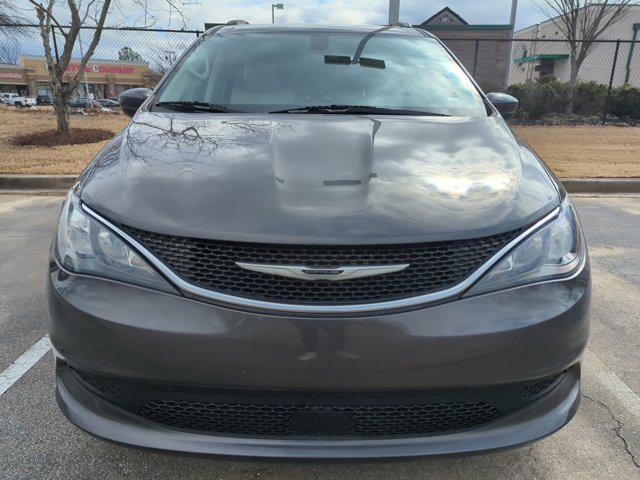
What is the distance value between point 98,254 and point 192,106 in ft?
3.90

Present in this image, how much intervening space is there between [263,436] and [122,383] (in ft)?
1.44

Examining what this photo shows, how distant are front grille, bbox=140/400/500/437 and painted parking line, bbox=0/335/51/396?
128 centimetres

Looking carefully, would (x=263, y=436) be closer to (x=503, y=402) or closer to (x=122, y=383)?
(x=122, y=383)

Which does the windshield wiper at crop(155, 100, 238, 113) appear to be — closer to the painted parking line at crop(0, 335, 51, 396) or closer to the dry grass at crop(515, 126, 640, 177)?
the painted parking line at crop(0, 335, 51, 396)

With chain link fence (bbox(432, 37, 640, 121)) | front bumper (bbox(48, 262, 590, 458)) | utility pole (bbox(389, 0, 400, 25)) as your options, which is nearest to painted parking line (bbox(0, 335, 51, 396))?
front bumper (bbox(48, 262, 590, 458))

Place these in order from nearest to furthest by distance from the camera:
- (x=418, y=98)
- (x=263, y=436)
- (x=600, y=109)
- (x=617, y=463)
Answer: (x=263, y=436) → (x=617, y=463) → (x=418, y=98) → (x=600, y=109)

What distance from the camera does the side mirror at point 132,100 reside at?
3.00 meters

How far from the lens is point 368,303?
1.46 m

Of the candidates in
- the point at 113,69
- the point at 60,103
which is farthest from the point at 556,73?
the point at 113,69

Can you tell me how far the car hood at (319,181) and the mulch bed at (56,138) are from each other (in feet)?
27.5

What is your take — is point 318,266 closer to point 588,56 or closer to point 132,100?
point 132,100

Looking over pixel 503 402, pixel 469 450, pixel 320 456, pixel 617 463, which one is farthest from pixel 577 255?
pixel 320 456

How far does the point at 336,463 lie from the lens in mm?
1493

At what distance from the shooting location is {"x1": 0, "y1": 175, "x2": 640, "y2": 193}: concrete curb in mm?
6598
